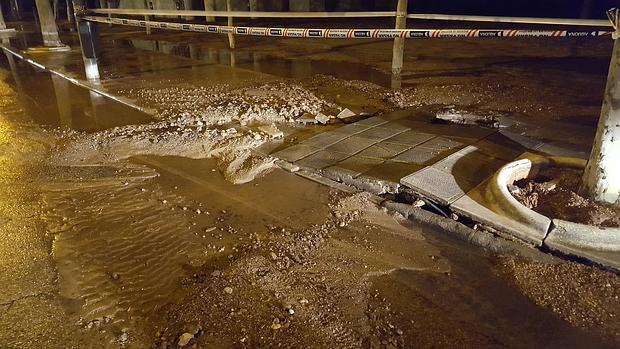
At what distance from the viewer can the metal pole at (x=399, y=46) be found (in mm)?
7559

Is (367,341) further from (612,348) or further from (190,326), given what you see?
(612,348)

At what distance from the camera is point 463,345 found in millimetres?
2338

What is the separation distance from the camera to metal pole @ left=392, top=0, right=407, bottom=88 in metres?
7.56

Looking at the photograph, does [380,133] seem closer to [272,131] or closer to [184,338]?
[272,131]

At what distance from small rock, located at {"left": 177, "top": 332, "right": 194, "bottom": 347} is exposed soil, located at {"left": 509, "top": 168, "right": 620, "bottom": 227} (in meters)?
2.73

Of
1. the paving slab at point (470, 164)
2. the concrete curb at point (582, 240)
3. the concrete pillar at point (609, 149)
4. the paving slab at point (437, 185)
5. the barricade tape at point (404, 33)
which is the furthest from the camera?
the barricade tape at point (404, 33)

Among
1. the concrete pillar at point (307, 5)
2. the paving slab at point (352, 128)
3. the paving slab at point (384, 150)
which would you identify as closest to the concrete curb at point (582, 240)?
the paving slab at point (384, 150)

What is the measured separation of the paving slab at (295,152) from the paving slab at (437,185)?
4.05 ft

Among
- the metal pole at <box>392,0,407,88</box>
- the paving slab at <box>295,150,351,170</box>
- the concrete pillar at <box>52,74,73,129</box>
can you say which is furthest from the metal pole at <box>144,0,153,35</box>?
the paving slab at <box>295,150,351,170</box>

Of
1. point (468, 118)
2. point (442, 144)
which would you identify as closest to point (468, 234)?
point (442, 144)

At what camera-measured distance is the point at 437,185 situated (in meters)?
3.72

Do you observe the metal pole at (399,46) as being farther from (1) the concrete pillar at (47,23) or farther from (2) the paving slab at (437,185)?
(1) the concrete pillar at (47,23)

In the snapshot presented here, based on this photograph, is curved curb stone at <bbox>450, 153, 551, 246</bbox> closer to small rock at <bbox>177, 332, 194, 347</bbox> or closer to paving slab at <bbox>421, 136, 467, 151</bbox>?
paving slab at <bbox>421, 136, 467, 151</bbox>

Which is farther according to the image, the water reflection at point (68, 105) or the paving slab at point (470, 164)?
the water reflection at point (68, 105)
